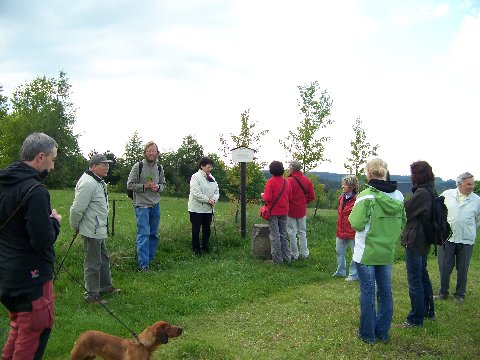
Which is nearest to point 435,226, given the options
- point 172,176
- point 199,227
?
point 199,227

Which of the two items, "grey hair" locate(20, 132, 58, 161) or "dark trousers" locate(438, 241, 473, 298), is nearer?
"grey hair" locate(20, 132, 58, 161)

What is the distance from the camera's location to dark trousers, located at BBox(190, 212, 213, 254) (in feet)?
32.9

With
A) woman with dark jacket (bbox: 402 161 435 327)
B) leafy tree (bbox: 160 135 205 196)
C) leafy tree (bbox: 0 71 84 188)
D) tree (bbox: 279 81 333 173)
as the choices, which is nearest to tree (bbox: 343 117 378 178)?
tree (bbox: 279 81 333 173)

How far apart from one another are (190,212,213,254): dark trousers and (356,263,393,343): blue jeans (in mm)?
5006

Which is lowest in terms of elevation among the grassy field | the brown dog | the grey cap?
the grassy field

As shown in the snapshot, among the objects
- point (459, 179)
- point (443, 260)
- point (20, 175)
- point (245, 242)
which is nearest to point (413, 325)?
point (443, 260)

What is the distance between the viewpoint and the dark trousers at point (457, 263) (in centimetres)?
766

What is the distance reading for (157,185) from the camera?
8719 millimetres

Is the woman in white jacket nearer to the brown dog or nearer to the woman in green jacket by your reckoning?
the woman in green jacket

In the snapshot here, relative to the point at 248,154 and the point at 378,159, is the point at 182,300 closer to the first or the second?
the point at 378,159

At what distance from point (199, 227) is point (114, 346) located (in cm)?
587

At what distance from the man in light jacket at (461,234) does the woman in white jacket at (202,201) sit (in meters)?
4.56

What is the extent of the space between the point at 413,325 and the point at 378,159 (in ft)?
7.46

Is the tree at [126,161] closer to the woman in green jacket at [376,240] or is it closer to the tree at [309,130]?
the tree at [309,130]
